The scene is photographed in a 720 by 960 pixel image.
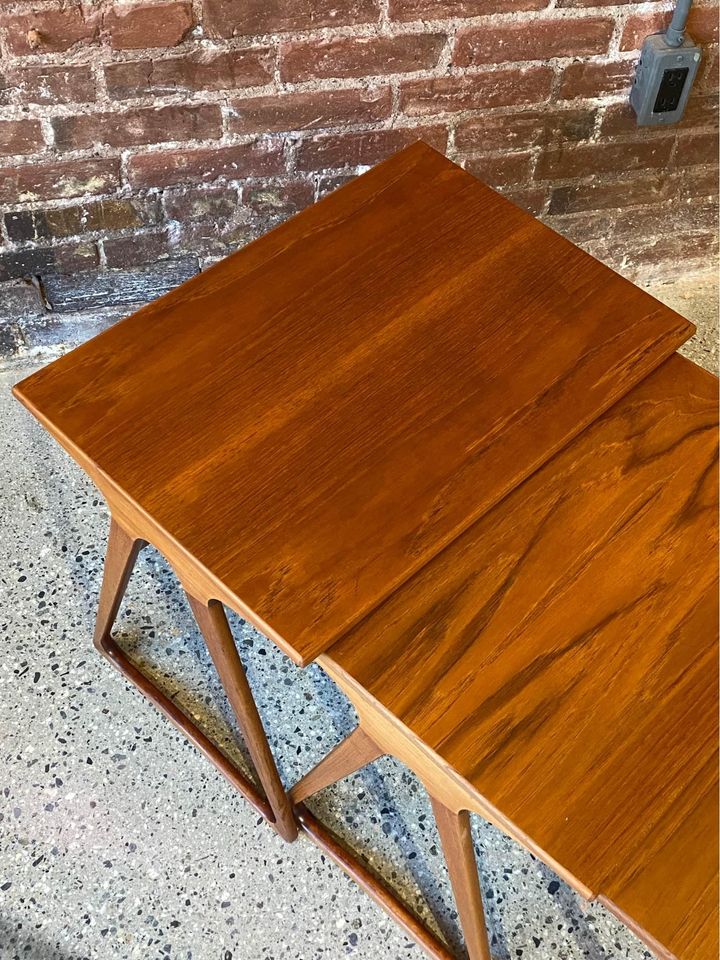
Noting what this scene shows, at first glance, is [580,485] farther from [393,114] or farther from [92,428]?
[393,114]

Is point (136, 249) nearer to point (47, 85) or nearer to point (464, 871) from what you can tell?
point (47, 85)

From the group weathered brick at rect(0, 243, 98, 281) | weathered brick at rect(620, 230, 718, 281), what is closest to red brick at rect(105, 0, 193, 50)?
weathered brick at rect(0, 243, 98, 281)

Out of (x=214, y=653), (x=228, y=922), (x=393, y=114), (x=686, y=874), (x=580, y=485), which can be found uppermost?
(x=393, y=114)

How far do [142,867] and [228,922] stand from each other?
0.43ft

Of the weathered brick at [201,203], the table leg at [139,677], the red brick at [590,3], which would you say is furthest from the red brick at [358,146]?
Result: the table leg at [139,677]

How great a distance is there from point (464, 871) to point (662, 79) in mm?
1168

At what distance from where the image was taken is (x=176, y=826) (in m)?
1.34

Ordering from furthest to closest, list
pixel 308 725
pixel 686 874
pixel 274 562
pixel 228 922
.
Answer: pixel 308 725, pixel 228 922, pixel 274 562, pixel 686 874

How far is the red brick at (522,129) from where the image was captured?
1.60m

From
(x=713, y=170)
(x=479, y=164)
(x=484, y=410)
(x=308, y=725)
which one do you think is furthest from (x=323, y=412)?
(x=713, y=170)

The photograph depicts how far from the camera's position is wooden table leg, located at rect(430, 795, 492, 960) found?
40.7 inches

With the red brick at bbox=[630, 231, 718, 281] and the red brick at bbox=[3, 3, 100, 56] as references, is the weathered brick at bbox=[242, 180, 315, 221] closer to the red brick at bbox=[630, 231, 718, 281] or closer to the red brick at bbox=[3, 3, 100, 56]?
the red brick at bbox=[3, 3, 100, 56]

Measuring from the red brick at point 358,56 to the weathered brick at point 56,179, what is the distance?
30 centimetres

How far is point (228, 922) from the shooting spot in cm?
128
